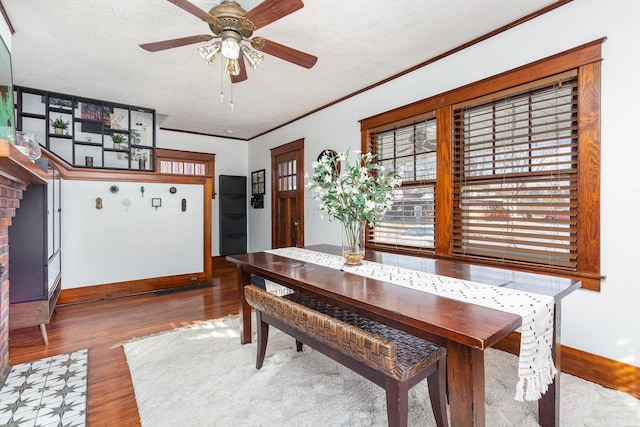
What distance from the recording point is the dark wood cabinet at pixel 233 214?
6156mm

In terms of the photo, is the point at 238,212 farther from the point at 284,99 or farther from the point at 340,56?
the point at 340,56

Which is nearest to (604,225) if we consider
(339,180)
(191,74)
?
(339,180)

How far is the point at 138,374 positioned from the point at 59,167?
8.35ft

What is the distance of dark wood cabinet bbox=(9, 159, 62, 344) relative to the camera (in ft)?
8.42

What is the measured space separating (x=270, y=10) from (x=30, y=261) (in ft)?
9.08

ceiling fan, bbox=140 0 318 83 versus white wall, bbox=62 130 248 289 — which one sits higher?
ceiling fan, bbox=140 0 318 83

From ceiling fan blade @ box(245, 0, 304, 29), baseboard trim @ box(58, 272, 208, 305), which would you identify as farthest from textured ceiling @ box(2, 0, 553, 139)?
baseboard trim @ box(58, 272, 208, 305)

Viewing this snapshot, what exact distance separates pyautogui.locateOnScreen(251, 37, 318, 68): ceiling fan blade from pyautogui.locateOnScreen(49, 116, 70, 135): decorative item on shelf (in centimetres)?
347

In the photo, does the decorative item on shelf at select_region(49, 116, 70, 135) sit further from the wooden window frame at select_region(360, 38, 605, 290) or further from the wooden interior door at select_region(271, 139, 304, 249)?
the wooden window frame at select_region(360, 38, 605, 290)

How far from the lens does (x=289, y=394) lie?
192cm

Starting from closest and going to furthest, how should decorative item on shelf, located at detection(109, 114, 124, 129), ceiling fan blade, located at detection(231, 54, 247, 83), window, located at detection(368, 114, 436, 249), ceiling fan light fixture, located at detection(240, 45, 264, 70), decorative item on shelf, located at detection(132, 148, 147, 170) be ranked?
ceiling fan light fixture, located at detection(240, 45, 264, 70) < ceiling fan blade, located at detection(231, 54, 247, 83) < window, located at detection(368, 114, 436, 249) < decorative item on shelf, located at detection(109, 114, 124, 129) < decorative item on shelf, located at detection(132, 148, 147, 170)

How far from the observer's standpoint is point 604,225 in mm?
2045

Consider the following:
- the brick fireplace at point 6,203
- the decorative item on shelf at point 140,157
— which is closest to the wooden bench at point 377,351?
the brick fireplace at point 6,203

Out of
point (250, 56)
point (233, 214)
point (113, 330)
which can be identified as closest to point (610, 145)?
point (250, 56)
